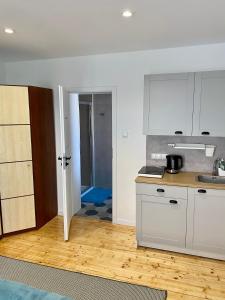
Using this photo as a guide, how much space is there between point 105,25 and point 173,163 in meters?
1.87

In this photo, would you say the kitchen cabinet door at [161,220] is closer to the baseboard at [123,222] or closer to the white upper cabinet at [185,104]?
the baseboard at [123,222]

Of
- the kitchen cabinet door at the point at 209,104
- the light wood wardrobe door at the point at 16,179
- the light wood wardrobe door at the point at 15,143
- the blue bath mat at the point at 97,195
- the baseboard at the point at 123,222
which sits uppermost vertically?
the kitchen cabinet door at the point at 209,104

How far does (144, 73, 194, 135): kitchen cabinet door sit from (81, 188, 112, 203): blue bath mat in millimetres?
2236

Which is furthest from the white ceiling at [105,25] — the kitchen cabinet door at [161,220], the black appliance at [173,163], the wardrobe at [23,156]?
the kitchen cabinet door at [161,220]

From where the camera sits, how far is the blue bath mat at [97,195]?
16.0 ft

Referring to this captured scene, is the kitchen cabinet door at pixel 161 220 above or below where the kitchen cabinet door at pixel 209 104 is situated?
below

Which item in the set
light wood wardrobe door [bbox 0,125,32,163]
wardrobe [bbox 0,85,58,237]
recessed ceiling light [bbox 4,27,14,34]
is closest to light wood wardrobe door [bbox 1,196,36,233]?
wardrobe [bbox 0,85,58,237]

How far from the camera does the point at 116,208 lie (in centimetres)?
385

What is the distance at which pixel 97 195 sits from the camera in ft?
16.9

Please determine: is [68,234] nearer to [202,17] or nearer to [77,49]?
[77,49]

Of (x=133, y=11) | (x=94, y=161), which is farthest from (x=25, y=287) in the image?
(x=94, y=161)

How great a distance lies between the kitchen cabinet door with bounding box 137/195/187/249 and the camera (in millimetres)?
2930

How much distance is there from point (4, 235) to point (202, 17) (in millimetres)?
3567

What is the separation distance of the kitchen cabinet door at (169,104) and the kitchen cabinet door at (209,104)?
79mm
